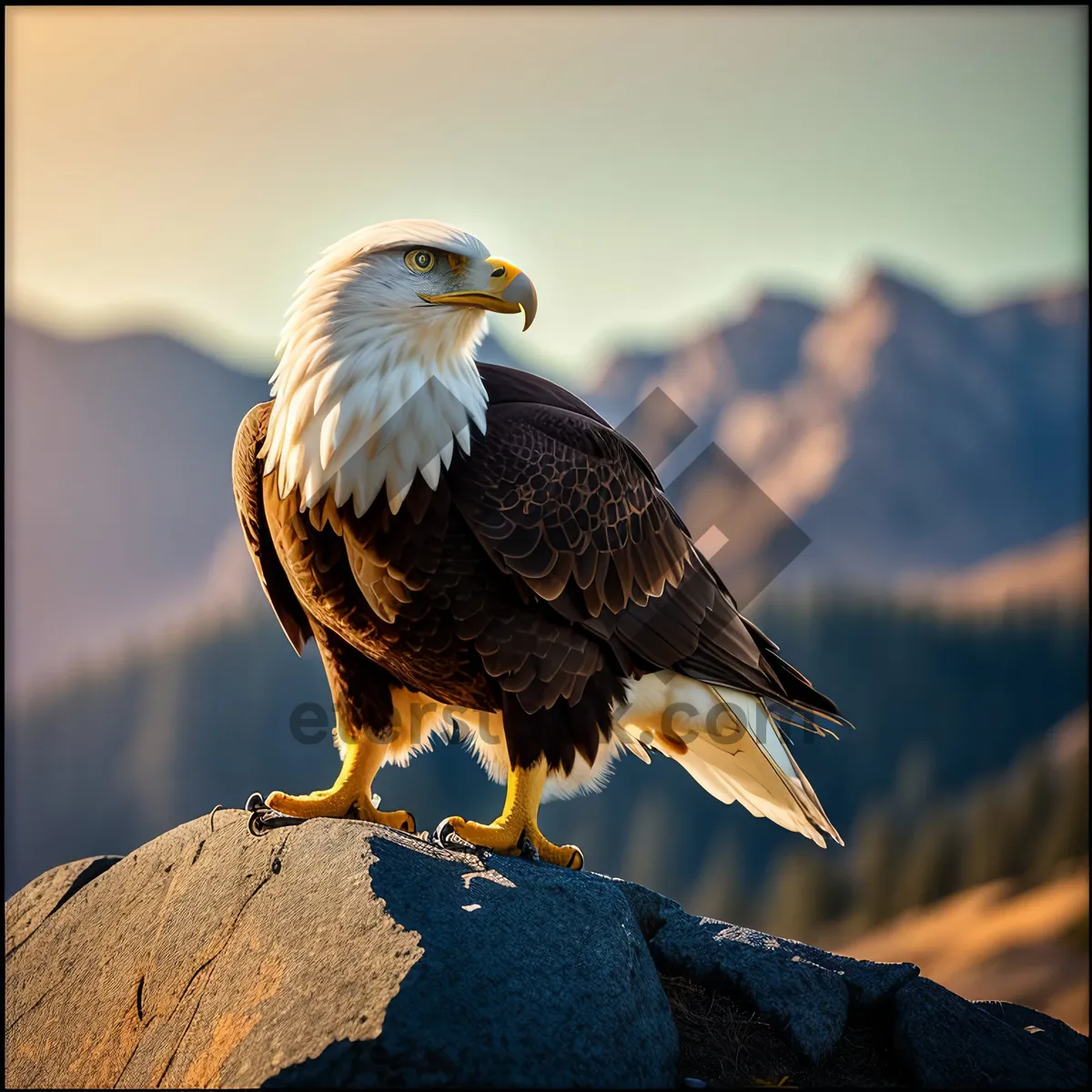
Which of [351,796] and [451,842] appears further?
[351,796]

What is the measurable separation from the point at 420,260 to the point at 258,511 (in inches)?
49.2

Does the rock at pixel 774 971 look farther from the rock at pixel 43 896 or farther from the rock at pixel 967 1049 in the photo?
the rock at pixel 43 896

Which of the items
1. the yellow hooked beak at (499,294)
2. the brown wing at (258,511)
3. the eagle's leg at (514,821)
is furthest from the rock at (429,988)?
the yellow hooked beak at (499,294)

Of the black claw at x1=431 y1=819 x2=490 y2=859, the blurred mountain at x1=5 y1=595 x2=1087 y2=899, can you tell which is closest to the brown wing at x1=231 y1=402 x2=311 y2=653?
the black claw at x1=431 y1=819 x2=490 y2=859

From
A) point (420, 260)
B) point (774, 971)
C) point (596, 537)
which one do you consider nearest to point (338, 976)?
A: point (774, 971)

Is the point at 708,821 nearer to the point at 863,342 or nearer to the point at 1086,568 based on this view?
the point at 1086,568

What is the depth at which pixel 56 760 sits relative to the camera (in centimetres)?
6450

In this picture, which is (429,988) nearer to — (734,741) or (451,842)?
(451,842)

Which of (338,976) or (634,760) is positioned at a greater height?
(338,976)

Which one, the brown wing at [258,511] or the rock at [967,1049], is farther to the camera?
the brown wing at [258,511]

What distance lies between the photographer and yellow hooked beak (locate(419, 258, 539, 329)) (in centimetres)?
395

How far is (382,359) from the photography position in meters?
3.90

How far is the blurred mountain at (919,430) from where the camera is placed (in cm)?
8912

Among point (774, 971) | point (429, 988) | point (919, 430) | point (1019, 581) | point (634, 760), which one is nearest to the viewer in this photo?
point (429, 988)
